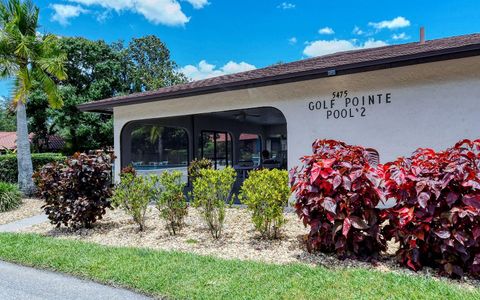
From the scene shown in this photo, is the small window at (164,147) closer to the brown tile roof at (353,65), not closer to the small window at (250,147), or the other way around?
the small window at (250,147)

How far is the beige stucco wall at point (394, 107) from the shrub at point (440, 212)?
101 inches

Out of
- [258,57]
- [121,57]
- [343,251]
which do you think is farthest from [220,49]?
[343,251]

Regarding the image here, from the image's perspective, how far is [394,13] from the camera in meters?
16.9

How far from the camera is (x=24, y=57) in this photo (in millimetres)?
11641

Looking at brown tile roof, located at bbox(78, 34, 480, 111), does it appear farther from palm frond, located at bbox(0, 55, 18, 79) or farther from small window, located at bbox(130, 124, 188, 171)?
small window, located at bbox(130, 124, 188, 171)

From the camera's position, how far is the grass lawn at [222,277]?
3482mm

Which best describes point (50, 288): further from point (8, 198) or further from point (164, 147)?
point (164, 147)

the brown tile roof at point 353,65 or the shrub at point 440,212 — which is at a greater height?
the brown tile roof at point 353,65

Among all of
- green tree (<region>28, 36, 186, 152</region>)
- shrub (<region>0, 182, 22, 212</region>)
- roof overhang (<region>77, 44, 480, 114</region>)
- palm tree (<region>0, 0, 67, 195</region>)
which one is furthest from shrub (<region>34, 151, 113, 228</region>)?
green tree (<region>28, 36, 186, 152</region>)

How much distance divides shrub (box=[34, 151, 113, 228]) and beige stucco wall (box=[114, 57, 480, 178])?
3.93 m

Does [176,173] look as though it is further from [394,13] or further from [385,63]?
[394,13]

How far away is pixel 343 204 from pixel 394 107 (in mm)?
3548

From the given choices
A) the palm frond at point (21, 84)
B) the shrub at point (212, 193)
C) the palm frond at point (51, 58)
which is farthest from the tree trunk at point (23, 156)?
the shrub at point (212, 193)

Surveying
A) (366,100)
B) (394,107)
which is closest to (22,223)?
(366,100)
